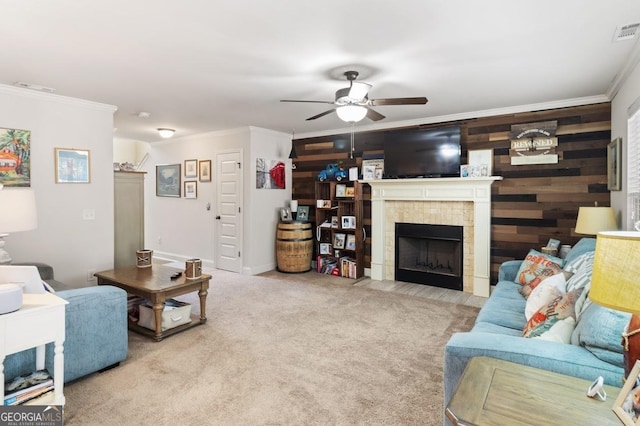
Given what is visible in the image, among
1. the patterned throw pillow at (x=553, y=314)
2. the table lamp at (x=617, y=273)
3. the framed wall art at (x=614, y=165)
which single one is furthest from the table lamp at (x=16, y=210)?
the framed wall art at (x=614, y=165)

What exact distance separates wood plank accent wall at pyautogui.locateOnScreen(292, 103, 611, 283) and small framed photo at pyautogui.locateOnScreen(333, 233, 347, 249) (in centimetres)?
215

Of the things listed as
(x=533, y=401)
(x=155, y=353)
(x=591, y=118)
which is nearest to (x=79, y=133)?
(x=155, y=353)

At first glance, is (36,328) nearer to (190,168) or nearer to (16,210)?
(16,210)

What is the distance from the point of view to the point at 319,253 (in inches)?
232

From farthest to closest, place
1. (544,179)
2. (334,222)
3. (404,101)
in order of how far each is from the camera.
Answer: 1. (334,222)
2. (544,179)
3. (404,101)

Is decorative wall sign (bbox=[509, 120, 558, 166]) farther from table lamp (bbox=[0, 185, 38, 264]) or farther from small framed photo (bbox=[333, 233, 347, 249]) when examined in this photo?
table lamp (bbox=[0, 185, 38, 264])

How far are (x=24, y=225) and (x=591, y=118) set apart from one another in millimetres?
5327

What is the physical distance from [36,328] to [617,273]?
253 cm

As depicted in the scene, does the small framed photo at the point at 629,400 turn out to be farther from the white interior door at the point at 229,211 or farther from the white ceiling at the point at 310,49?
the white interior door at the point at 229,211

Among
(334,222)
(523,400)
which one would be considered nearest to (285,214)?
(334,222)

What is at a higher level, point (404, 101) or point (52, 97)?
point (52, 97)

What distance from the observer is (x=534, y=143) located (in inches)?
169

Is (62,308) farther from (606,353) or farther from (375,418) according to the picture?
(606,353)

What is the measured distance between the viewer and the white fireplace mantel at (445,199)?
4.57 meters
